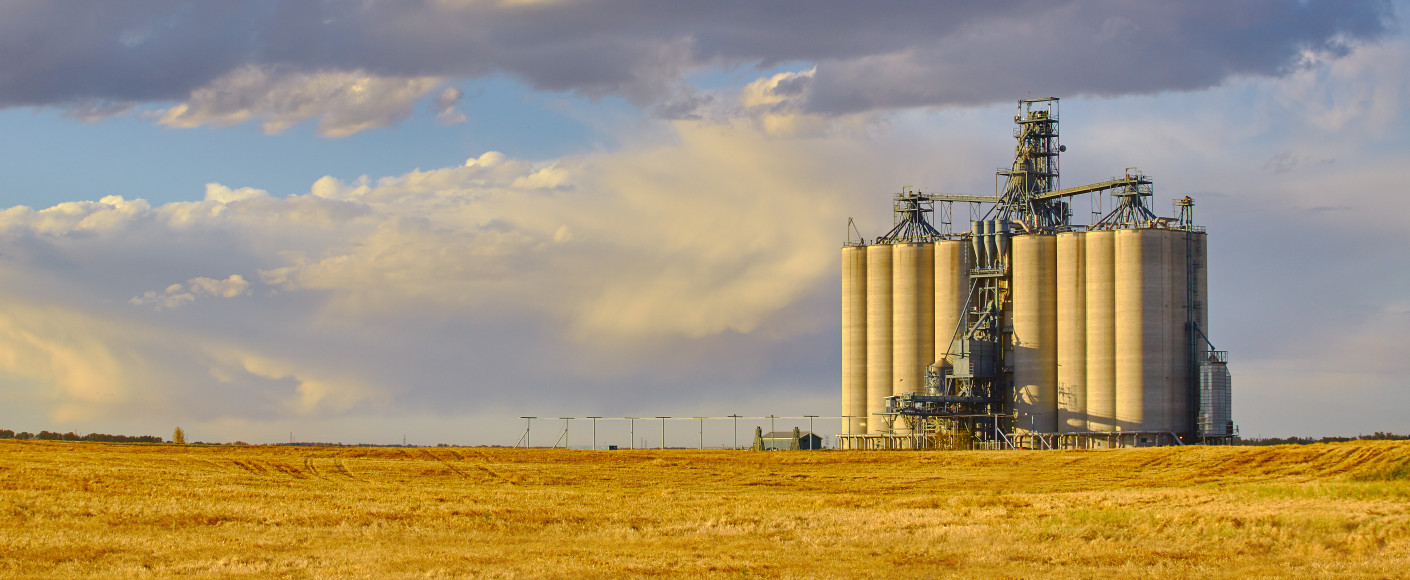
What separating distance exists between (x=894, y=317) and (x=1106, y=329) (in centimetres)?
2001

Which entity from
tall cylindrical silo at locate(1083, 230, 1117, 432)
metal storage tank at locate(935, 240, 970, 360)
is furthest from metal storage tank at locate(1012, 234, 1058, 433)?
metal storage tank at locate(935, 240, 970, 360)

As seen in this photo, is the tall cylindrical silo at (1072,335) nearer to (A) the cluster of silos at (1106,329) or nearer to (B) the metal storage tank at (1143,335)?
(A) the cluster of silos at (1106,329)

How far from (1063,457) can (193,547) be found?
233 ft

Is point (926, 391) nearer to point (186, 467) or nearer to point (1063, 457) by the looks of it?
point (1063, 457)

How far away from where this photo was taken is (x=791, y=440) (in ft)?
413

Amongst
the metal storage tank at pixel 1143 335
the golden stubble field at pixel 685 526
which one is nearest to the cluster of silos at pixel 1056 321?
the metal storage tank at pixel 1143 335

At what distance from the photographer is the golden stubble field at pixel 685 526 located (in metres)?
35.2

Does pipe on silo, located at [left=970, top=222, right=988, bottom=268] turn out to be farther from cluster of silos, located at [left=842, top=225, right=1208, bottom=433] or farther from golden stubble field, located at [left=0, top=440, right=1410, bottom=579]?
golden stubble field, located at [left=0, top=440, right=1410, bottom=579]

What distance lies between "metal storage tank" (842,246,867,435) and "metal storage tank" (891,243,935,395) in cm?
Result: 342

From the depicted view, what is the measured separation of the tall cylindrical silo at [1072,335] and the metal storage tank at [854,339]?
18.9 m

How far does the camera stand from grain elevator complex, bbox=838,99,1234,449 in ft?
360

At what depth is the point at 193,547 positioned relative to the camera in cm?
3778

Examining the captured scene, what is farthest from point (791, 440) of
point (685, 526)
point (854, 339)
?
point (685, 526)

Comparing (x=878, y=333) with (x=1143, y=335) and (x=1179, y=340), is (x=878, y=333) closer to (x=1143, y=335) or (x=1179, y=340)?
(x=1143, y=335)
